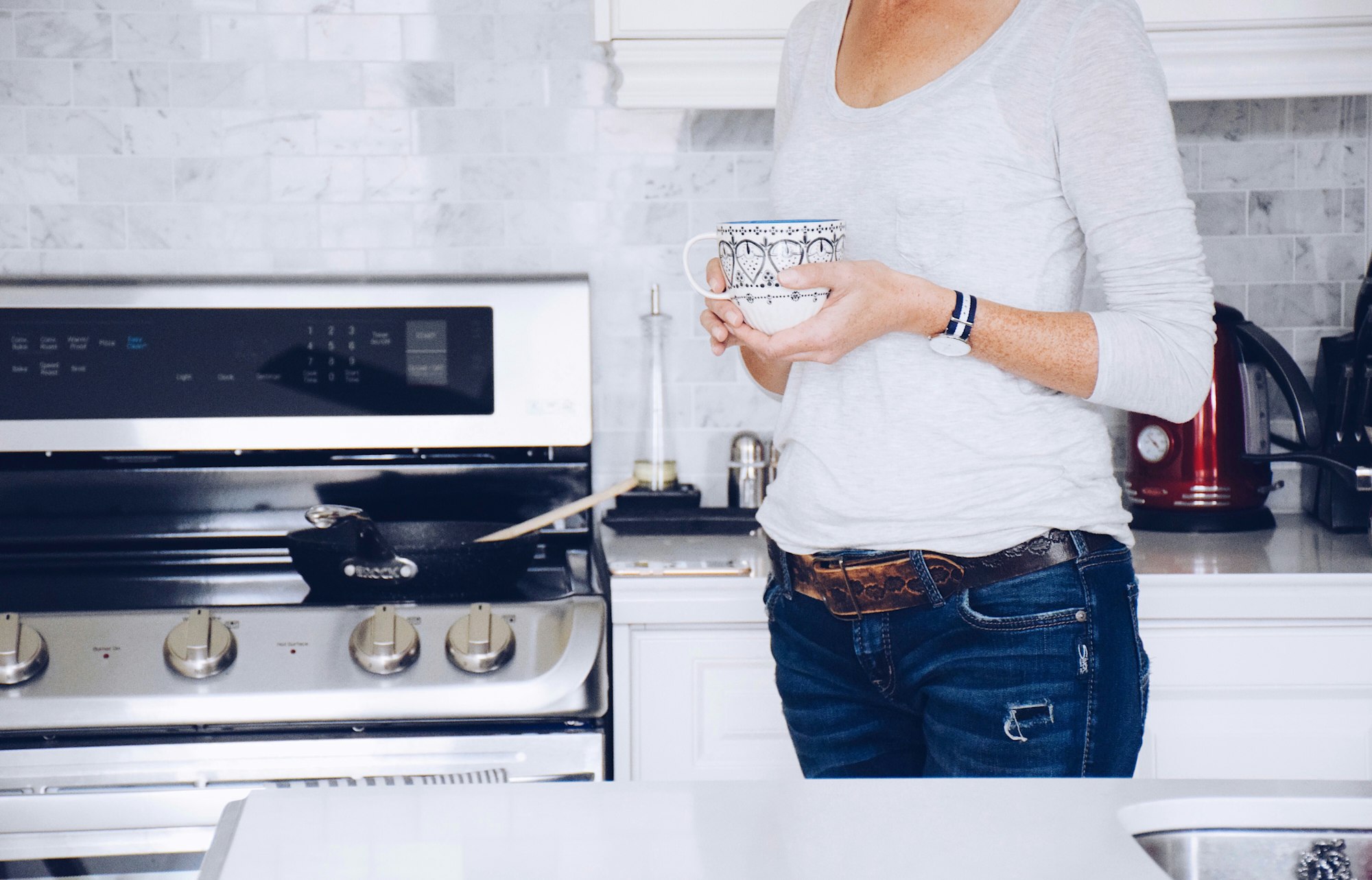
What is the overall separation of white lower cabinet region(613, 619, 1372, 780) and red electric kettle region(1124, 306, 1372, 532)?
0.28m

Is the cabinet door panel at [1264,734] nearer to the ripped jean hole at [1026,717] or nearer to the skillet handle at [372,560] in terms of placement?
the ripped jean hole at [1026,717]

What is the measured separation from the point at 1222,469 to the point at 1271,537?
11 centimetres

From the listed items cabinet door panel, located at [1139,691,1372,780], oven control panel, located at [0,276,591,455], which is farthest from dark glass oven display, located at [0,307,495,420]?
cabinet door panel, located at [1139,691,1372,780]

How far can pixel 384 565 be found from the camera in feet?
4.50

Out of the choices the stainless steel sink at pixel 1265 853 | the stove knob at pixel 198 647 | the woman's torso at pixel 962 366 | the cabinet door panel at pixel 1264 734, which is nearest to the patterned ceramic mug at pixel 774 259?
the woman's torso at pixel 962 366

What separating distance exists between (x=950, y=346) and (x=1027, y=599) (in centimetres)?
20

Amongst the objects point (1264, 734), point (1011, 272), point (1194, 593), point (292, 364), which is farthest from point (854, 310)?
point (292, 364)

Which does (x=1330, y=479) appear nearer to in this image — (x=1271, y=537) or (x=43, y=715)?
(x=1271, y=537)

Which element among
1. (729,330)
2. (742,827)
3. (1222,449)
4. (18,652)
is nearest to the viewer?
(742,827)

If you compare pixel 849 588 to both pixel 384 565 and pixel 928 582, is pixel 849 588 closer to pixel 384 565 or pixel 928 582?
pixel 928 582

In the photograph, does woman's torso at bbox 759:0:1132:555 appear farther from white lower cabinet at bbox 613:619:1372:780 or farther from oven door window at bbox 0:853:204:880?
oven door window at bbox 0:853:204:880

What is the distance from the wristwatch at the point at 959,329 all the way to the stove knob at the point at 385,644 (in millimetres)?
649

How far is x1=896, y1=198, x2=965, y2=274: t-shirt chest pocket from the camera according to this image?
0.97 meters

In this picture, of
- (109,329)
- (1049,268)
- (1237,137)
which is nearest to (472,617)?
(1049,268)
